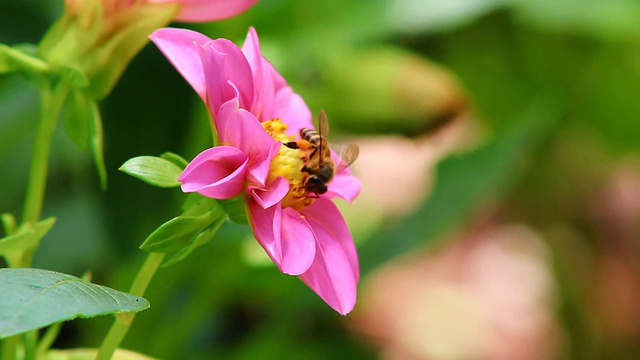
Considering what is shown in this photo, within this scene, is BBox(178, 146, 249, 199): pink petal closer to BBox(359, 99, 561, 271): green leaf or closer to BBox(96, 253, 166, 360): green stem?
BBox(96, 253, 166, 360): green stem

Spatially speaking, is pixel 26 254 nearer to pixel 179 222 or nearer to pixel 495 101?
pixel 179 222

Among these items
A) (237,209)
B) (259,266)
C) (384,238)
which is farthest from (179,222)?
(384,238)

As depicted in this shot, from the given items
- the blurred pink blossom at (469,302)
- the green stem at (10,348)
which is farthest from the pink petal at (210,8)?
the blurred pink blossom at (469,302)

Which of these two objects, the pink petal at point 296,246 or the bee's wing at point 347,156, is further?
the bee's wing at point 347,156

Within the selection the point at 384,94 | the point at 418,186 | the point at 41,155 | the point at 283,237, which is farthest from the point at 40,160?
the point at 418,186

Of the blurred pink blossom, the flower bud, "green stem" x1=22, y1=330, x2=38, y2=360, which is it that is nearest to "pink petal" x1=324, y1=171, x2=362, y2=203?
"green stem" x1=22, y1=330, x2=38, y2=360

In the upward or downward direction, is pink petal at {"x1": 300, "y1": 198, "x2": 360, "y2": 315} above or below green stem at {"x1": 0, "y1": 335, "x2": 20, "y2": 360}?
above

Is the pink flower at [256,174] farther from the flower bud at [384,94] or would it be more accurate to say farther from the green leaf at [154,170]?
the flower bud at [384,94]

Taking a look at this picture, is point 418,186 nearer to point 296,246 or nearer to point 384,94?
point 384,94
